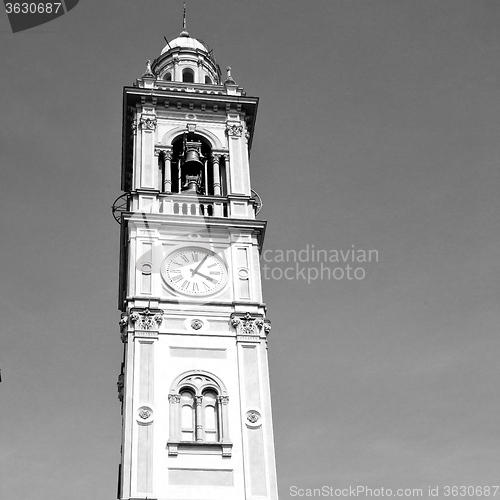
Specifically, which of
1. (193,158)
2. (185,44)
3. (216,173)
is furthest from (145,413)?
(185,44)

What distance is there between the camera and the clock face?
37406 millimetres

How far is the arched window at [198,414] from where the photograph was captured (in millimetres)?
33062

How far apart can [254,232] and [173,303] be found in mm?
4922

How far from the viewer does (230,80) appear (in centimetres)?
4547

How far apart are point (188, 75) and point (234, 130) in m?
6.42

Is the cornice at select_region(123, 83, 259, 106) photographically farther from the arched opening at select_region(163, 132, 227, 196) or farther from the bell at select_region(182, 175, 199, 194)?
the bell at select_region(182, 175, 199, 194)

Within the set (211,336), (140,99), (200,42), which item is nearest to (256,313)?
(211,336)

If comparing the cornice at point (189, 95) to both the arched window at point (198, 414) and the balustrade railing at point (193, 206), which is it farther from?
the arched window at point (198, 414)

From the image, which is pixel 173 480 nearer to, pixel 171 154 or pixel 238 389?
pixel 238 389

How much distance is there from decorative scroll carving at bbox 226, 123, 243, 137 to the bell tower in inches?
1.7

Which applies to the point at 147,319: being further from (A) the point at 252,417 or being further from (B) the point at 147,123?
(B) the point at 147,123

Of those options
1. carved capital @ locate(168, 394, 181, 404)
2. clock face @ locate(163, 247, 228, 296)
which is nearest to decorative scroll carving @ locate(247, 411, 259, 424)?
carved capital @ locate(168, 394, 181, 404)

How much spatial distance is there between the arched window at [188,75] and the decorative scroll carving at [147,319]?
52.4 ft

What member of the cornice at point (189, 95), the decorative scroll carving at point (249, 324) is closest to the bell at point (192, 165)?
the cornice at point (189, 95)
